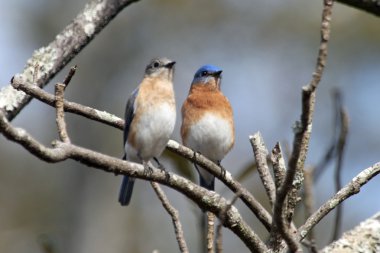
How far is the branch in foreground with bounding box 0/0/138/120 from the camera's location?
3816mm

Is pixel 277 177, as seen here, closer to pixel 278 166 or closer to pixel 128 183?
pixel 278 166

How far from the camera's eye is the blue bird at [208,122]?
7.47 metres

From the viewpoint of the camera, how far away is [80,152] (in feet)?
9.48

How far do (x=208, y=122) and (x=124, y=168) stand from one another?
4.40 m

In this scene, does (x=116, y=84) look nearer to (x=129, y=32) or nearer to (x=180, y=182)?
(x=129, y=32)

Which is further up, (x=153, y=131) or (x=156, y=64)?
(x=156, y=64)

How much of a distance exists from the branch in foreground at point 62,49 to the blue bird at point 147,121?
1244mm

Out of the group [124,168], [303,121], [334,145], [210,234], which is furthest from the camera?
[334,145]

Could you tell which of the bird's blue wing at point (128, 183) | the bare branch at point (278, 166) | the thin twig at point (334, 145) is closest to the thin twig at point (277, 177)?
the bare branch at point (278, 166)

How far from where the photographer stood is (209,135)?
293 inches

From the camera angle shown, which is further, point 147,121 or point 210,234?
point 147,121

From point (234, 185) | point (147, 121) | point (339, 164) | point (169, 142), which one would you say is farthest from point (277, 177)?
point (147, 121)

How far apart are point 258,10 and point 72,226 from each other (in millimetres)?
6553

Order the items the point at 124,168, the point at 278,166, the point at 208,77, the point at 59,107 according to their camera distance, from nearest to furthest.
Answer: the point at 124,168, the point at 59,107, the point at 278,166, the point at 208,77
